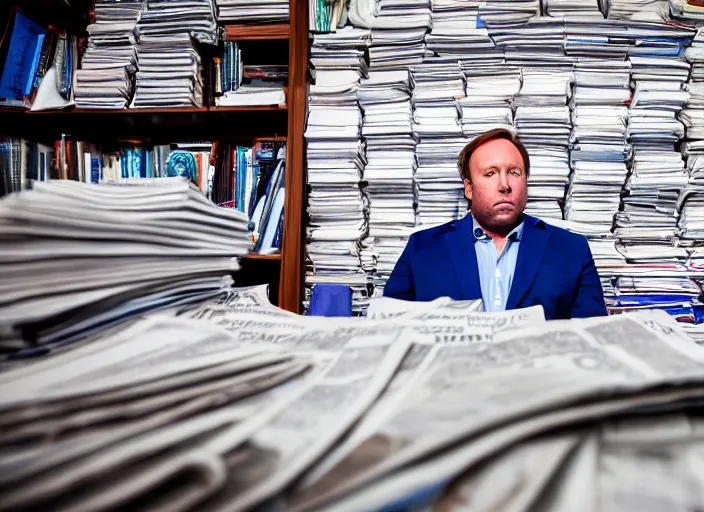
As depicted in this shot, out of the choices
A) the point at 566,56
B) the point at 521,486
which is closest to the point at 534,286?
the point at 566,56

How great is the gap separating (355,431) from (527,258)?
1.28m

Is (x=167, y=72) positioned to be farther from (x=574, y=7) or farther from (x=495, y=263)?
(x=574, y=7)

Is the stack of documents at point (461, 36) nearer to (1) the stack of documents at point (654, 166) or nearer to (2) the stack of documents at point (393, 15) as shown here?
(2) the stack of documents at point (393, 15)

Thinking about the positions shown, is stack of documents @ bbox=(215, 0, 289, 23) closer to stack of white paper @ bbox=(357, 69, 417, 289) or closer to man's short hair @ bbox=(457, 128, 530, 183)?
stack of white paper @ bbox=(357, 69, 417, 289)

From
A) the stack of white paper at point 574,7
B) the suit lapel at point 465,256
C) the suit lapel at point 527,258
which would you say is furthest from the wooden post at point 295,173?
the stack of white paper at point 574,7

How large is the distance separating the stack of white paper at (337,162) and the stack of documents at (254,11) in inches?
6.4

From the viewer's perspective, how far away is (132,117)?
186cm

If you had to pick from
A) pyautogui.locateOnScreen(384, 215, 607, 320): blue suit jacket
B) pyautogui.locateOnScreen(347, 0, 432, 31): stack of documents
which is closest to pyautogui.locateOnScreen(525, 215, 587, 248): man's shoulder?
pyautogui.locateOnScreen(384, 215, 607, 320): blue suit jacket

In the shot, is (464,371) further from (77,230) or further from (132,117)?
(132,117)

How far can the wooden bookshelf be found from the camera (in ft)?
5.33

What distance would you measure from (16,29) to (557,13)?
2.03 meters

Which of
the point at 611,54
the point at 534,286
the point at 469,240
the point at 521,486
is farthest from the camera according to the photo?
the point at 611,54

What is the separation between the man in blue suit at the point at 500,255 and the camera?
135 centimetres

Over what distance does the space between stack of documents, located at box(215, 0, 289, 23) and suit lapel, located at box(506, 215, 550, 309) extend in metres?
1.17
